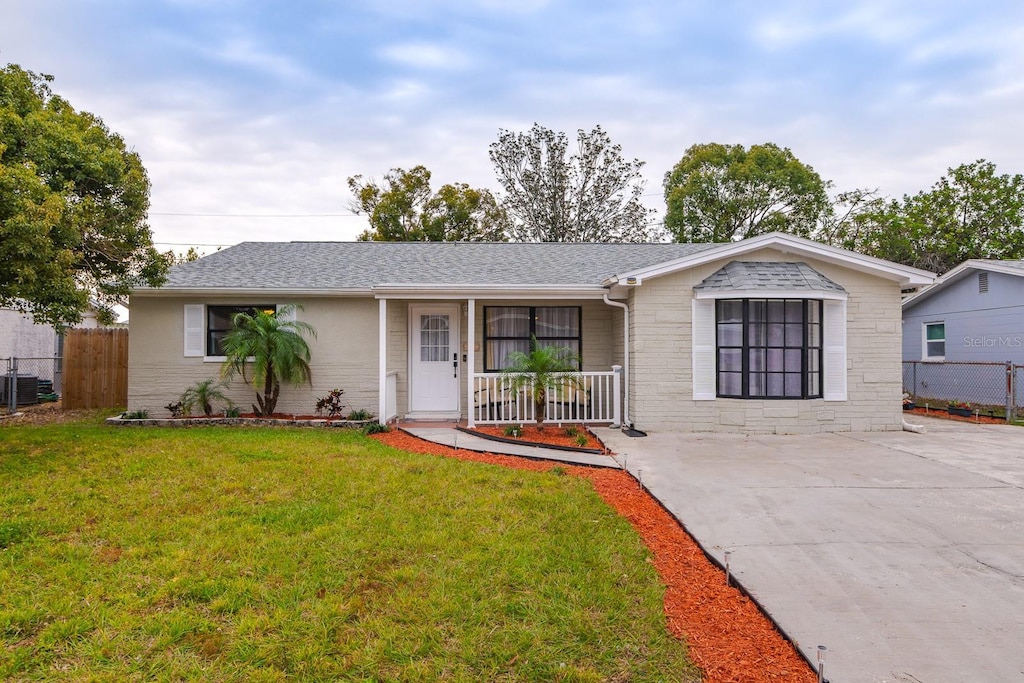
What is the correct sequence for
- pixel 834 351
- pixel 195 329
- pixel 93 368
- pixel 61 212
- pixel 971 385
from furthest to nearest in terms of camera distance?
pixel 971 385 < pixel 93 368 < pixel 195 329 < pixel 834 351 < pixel 61 212

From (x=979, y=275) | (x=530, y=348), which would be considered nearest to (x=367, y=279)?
(x=530, y=348)

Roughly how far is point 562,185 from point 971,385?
58.8 feet

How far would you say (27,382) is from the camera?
12703 mm

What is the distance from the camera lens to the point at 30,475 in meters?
5.68

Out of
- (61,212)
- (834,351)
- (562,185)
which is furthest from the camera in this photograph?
(562,185)

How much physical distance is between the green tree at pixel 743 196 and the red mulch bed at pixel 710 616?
24779 mm

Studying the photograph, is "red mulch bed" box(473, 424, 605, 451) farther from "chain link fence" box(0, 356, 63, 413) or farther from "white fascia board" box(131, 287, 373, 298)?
"chain link fence" box(0, 356, 63, 413)

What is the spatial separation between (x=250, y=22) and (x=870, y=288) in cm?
1156

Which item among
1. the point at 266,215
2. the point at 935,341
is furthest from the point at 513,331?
the point at 266,215

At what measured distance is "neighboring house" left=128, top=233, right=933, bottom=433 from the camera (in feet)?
A: 28.3

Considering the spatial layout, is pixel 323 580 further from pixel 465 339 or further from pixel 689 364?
pixel 465 339

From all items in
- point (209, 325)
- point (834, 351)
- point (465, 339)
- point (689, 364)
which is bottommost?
point (689, 364)

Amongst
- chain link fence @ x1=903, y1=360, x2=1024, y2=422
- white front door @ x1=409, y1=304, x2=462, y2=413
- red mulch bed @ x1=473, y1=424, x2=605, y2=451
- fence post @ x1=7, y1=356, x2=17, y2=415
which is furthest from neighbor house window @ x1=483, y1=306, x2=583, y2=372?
fence post @ x1=7, y1=356, x2=17, y2=415

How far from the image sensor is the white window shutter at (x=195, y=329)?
995cm
